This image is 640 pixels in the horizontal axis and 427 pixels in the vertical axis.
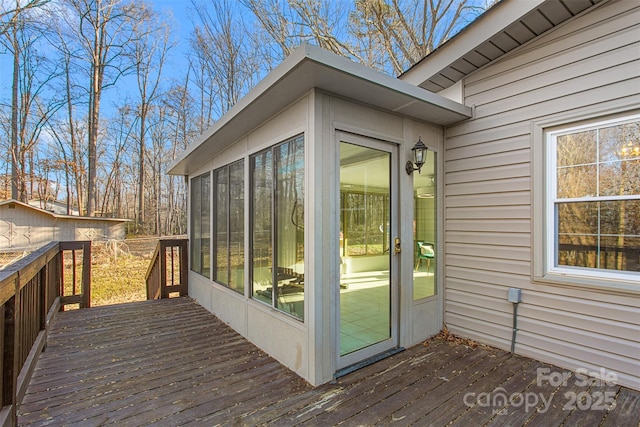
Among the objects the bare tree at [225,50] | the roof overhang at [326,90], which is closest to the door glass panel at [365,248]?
the roof overhang at [326,90]

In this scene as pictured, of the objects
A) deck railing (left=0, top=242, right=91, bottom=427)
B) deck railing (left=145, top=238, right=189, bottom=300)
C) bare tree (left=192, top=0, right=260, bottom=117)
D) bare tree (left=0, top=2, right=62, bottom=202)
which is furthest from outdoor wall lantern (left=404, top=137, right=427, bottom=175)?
bare tree (left=0, top=2, right=62, bottom=202)

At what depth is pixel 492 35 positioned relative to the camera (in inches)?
120

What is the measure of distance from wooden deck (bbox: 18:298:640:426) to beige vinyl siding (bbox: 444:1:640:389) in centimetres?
29

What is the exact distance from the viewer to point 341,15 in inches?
341

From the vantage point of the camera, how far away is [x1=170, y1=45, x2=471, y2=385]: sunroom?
257 cm

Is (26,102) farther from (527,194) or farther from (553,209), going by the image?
(553,209)

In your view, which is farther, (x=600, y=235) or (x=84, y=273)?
(x=84, y=273)

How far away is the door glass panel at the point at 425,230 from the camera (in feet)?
11.2

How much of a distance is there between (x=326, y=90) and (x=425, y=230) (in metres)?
1.94

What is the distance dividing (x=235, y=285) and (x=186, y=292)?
2341 millimetres

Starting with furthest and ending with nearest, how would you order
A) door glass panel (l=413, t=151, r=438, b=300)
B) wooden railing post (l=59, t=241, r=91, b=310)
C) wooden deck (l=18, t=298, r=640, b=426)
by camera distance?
wooden railing post (l=59, t=241, r=91, b=310) → door glass panel (l=413, t=151, r=438, b=300) → wooden deck (l=18, t=298, r=640, b=426)

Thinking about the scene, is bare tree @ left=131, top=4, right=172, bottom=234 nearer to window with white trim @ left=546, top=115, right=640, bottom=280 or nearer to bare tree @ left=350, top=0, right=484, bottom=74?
bare tree @ left=350, top=0, right=484, bottom=74

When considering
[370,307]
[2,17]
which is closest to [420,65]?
[370,307]

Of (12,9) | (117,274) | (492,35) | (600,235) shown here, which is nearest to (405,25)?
(492,35)
